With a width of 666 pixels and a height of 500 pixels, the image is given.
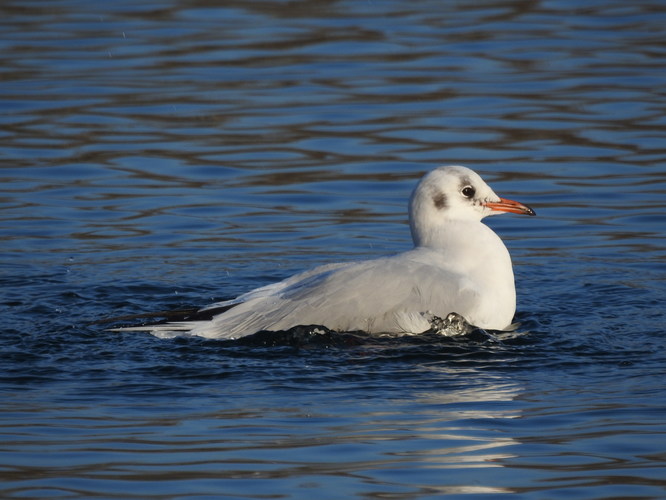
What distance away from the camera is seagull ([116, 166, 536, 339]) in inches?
328

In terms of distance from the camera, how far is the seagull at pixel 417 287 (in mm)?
8344

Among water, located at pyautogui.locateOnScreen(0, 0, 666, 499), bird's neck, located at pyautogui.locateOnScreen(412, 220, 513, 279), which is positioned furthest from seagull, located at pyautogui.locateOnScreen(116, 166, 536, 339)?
water, located at pyautogui.locateOnScreen(0, 0, 666, 499)

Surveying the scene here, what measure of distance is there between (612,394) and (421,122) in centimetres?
752

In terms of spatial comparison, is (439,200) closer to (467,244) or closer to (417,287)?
(467,244)

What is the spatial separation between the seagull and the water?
0.16 m

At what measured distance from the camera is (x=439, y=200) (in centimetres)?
894

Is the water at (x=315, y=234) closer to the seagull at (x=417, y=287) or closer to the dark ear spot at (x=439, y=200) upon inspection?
the seagull at (x=417, y=287)

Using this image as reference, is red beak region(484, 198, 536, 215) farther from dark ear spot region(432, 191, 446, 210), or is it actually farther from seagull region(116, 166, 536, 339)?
dark ear spot region(432, 191, 446, 210)

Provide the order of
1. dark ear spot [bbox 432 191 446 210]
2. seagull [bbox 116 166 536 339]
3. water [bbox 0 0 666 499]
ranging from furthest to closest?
dark ear spot [bbox 432 191 446 210] < seagull [bbox 116 166 536 339] < water [bbox 0 0 666 499]

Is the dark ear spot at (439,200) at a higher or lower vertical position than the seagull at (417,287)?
higher

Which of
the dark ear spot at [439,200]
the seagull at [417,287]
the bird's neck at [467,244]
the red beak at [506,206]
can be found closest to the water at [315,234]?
the seagull at [417,287]

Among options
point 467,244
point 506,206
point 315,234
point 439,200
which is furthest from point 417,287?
point 315,234

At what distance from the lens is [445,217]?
8.95 meters

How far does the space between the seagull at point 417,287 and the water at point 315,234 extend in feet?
0.54
